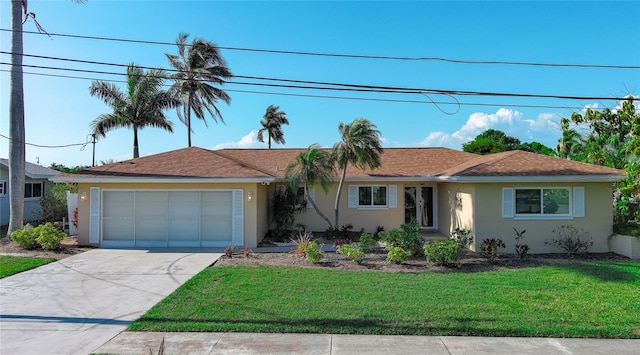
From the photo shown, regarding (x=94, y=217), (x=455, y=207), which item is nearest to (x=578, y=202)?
(x=455, y=207)

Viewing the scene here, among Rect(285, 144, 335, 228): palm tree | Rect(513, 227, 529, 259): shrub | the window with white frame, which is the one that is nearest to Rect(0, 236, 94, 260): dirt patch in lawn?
Rect(285, 144, 335, 228): palm tree

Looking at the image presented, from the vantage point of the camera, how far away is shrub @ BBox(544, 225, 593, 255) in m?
12.3

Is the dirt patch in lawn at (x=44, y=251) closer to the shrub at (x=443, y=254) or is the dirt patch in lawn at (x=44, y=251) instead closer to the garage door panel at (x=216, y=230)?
the garage door panel at (x=216, y=230)

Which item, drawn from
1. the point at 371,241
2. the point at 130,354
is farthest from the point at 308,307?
the point at 371,241

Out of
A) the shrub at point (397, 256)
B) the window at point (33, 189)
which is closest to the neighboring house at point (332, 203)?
the shrub at point (397, 256)

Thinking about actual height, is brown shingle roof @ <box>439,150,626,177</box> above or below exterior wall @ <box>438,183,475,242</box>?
above

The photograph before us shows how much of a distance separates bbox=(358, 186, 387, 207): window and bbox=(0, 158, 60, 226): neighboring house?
55.2ft

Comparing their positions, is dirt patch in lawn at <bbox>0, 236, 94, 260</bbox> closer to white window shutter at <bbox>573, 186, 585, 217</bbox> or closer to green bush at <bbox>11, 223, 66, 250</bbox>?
green bush at <bbox>11, 223, 66, 250</bbox>

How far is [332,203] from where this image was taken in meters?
16.8

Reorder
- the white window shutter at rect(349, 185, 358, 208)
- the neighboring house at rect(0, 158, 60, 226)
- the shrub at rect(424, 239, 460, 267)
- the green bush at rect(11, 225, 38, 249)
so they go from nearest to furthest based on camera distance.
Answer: the shrub at rect(424, 239, 460, 267) → the green bush at rect(11, 225, 38, 249) → the white window shutter at rect(349, 185, 358, 208) → the neighboring house at rect(0, 158, 60, 226)

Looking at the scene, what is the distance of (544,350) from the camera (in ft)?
17.4

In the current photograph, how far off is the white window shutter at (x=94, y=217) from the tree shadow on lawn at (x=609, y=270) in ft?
49.0

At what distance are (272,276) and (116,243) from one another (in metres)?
7.64

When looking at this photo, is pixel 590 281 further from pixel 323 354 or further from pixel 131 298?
pixel 131 298
